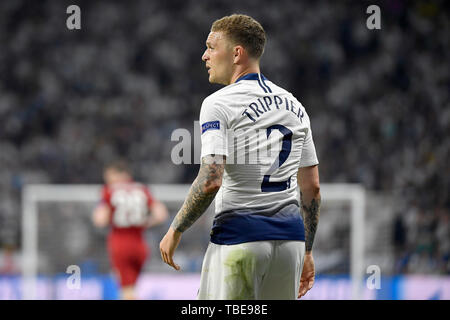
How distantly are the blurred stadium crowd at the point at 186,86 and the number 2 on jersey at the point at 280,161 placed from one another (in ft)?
25.7

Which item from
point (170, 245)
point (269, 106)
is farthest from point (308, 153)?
point (170, 245)

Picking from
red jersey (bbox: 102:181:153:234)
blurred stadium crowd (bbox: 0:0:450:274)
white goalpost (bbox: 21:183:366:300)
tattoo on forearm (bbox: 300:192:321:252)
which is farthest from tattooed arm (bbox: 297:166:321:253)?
blurred stadium crowd (bbox: 0:0:450:274)

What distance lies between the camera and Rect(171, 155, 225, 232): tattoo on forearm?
2.33m

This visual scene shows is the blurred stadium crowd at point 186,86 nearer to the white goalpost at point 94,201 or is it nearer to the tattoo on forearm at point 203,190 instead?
the white goalpost at point 94,201

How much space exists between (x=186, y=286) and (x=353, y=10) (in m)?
7.75

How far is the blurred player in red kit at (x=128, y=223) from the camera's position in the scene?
750 centimetres

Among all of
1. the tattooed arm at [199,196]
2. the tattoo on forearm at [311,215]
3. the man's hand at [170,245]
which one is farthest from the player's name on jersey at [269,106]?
the man's hand at [170,245]

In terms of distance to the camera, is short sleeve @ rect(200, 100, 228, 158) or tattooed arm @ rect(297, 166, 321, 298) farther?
tattooed arm @ rect(297, 166, 321, 298)

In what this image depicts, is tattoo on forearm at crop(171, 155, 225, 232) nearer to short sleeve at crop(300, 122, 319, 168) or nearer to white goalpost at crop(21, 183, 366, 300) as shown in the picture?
short sleeve at crop(300, 122, 319, 168)

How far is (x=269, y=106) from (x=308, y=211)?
0.56 m

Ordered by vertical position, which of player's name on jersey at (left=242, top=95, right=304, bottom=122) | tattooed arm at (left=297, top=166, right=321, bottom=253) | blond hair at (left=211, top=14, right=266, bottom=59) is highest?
blond hair at (left=211, top=14, right=266, bottom=59)

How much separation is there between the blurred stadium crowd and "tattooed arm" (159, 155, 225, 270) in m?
8.07
